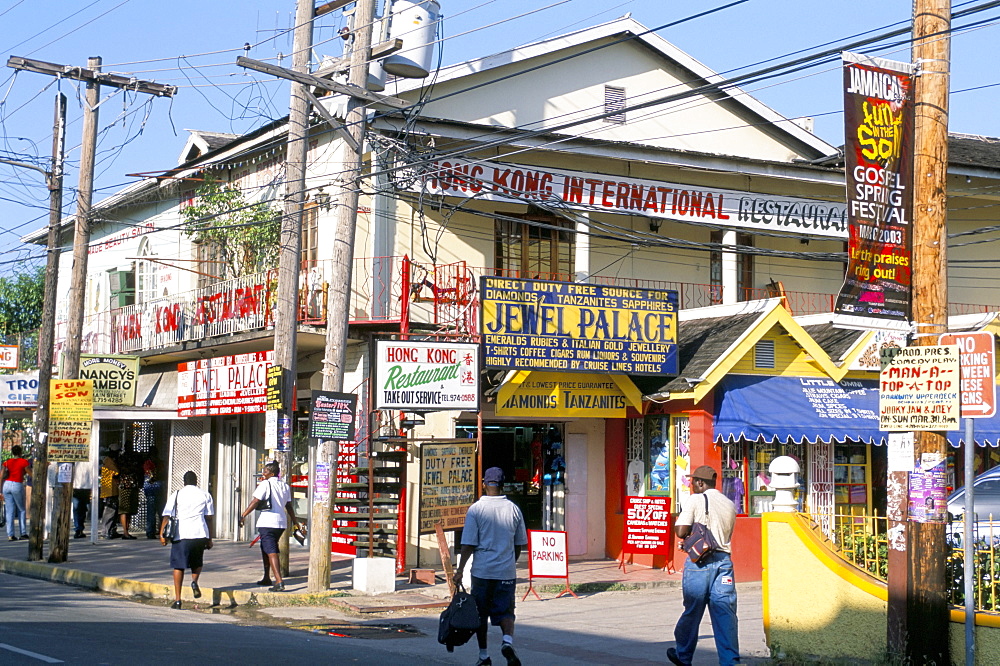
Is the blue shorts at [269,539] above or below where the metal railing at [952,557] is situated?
below

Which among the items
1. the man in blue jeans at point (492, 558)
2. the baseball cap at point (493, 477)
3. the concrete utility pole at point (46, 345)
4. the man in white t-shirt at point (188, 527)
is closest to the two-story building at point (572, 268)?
the concrete utility pole at point (46, 345)

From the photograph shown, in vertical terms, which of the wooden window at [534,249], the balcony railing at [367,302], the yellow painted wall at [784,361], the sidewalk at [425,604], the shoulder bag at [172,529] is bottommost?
the sidewalk at [425,604]

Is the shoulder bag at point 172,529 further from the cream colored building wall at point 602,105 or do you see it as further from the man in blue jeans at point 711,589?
the cream colored building wall at point 602,105

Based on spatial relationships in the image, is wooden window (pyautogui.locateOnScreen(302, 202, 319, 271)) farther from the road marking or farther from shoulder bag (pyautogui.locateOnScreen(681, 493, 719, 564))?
shoulder bag (pyautogui.locateOnScreen(681, 493, 719, 564))

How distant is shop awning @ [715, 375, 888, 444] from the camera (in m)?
19.1

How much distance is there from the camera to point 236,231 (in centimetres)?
2359

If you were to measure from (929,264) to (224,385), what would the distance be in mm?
15166

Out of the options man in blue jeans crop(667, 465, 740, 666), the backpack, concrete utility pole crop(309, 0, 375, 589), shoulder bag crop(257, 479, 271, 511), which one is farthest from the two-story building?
man in blue jeans crop(667, 465, 740, 666)

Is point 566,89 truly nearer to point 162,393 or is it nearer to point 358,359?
point 358,359

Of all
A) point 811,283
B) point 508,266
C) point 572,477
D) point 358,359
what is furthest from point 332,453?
point 811,283

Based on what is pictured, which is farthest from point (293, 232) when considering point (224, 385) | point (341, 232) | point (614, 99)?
point (614, 99)

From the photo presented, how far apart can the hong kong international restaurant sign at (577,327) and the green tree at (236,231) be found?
21.7ft

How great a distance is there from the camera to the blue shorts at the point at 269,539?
1600 cm

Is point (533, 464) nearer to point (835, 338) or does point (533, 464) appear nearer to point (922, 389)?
point (835, 338)
